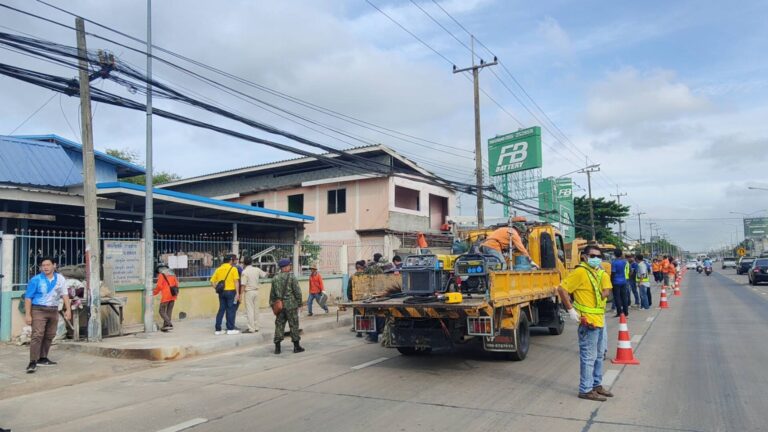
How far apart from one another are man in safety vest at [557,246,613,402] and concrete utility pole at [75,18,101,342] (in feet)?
28.4

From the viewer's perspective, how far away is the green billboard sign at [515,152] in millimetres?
29453

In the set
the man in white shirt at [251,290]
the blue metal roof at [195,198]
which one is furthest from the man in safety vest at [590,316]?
the blue metal roof at [195,198]

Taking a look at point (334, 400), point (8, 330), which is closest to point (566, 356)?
point (334, 400)

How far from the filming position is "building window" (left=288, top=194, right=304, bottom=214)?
29.1 m

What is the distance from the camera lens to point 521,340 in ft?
28.7

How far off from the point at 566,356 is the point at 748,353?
291 centimetres

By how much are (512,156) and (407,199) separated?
6.13 metres

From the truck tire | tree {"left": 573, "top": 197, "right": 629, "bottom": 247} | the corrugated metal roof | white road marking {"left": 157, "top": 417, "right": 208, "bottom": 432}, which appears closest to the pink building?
the corrugated metal roof

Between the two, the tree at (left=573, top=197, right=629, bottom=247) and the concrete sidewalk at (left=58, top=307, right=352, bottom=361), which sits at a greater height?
the tree at (left=573, top=197, right=629, bottom=247)

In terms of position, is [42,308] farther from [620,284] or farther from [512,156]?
[512,156]

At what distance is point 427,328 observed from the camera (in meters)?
8.16

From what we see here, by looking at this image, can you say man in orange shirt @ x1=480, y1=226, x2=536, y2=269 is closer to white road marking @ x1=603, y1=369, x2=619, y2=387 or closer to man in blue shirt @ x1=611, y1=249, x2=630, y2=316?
white road marking @ x1=603, y1=369, x2=619, y2=387

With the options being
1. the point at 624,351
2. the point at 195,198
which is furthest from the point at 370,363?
the point at 195,198

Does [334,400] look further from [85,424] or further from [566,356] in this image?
[566,356]
